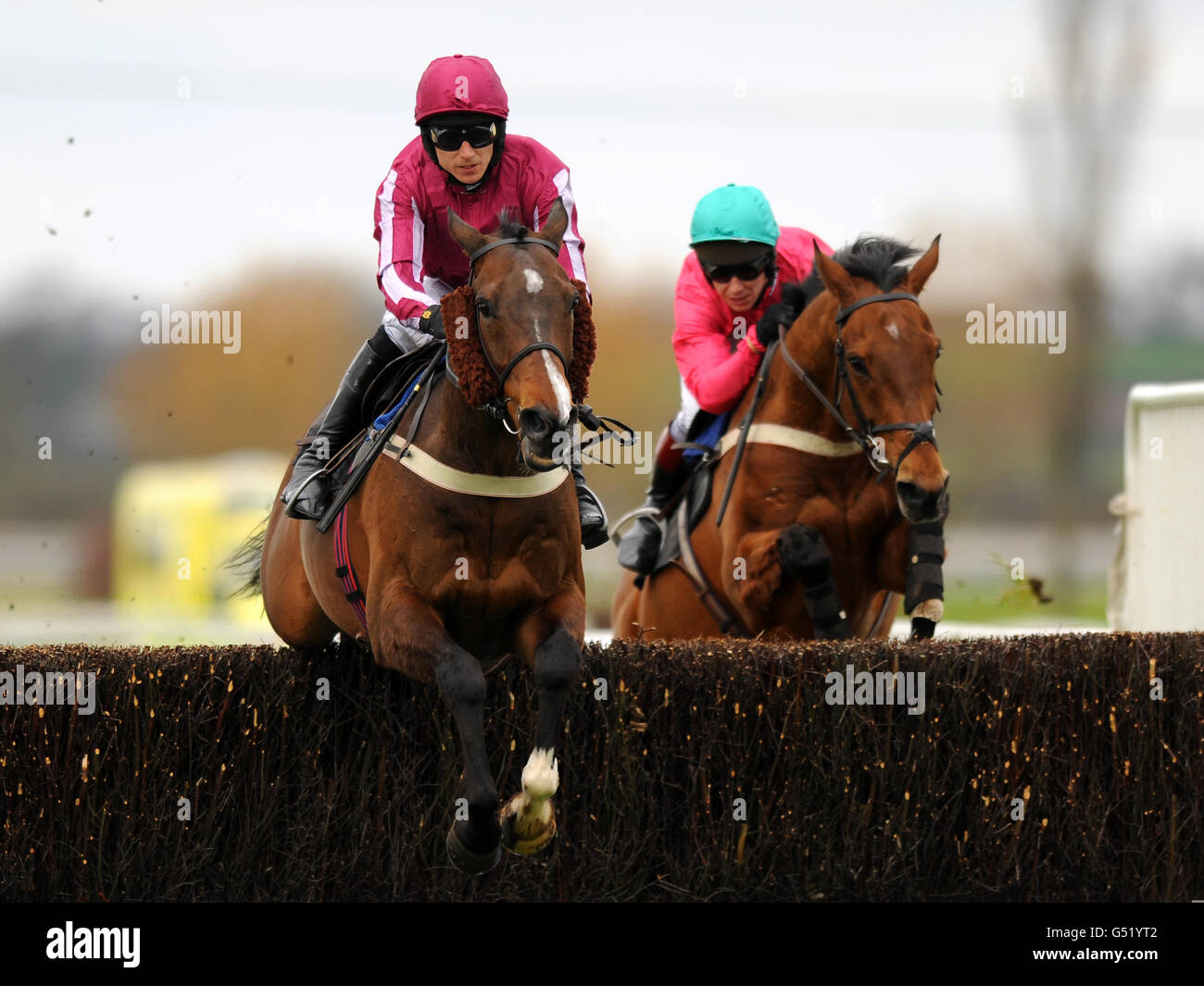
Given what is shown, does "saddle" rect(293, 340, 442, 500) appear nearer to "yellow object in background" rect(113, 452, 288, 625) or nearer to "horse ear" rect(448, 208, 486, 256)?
"horse ear" rect(448, 208, 486, 256)

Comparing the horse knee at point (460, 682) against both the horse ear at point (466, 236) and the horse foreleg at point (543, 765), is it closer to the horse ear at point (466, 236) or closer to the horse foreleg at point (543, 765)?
the horse foreleg at point (543, 765)

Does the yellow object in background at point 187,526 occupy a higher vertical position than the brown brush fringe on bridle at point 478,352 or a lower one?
lower

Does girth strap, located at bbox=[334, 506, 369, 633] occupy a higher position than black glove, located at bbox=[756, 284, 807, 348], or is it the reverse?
black glove, located at bbox=[756, 284, 807, 348]

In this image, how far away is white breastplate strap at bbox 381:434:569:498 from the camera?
4.46 meters

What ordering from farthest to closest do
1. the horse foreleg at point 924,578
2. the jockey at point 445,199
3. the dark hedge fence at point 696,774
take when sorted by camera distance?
the horse foreleg at point 924,578 → the dark hedge fence at point 696,774 → the jockey at point 445,199

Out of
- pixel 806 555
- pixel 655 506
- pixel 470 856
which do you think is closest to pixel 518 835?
pixel 470 856

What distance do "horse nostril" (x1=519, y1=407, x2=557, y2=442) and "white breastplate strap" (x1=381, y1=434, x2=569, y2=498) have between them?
592 mm

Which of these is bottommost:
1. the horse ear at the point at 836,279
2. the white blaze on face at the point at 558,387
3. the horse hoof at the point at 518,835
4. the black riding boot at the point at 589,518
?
the horse hoof at the point at 518,835

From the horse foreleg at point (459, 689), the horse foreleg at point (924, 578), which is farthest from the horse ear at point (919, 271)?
the horse foreleg at point (459, 689)

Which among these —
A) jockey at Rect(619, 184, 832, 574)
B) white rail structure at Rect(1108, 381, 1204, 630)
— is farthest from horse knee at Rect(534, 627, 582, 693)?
white rail structure at Rect(1108, 381, 1204, 630)

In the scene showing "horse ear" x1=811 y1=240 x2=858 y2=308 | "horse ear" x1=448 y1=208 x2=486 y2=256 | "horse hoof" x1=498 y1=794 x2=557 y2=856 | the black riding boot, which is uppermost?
"horse ear" x1=811 y1=240 x2=858 y2=308

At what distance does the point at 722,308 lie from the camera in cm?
725

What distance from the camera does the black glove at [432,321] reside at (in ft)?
15.1

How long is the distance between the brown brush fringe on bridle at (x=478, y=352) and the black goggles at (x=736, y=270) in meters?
2.68
